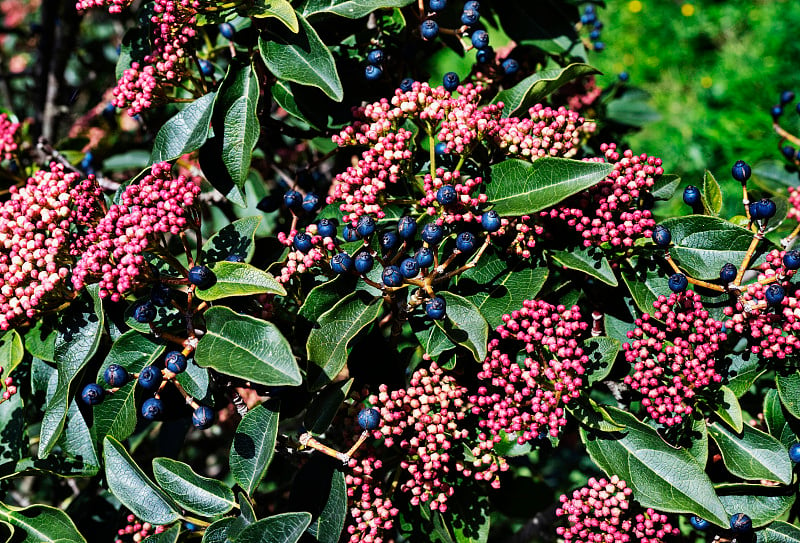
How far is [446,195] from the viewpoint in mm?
2072

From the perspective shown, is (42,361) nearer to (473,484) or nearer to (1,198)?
(1,198)

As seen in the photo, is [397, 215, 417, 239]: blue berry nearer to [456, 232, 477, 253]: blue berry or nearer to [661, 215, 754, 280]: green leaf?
[456, 232, 477, 253]: blue berry

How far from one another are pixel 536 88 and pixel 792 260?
37.7 inches

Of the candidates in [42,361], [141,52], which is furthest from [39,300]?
[141,52]

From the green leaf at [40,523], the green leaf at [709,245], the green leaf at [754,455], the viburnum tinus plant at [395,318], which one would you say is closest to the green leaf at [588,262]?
the viburnum tinus plant at [395,318]

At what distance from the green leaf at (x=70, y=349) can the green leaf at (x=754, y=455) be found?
1.98 meters

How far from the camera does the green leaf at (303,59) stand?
2244mm

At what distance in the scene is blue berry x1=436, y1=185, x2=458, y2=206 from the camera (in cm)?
207

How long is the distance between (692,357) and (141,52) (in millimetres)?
2128

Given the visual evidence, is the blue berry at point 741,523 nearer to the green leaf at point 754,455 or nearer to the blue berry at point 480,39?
the green leaf at point 754,455

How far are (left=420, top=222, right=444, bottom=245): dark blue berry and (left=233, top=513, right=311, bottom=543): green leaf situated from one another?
84cm

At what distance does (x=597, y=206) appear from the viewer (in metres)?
2.28

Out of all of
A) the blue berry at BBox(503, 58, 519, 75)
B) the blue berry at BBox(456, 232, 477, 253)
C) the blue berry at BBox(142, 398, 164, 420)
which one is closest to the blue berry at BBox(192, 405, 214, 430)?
the blue berry at BBox(142, 398, 164, 420)

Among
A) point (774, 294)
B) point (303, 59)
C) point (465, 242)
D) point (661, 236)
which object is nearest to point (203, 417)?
point (465, 242)
